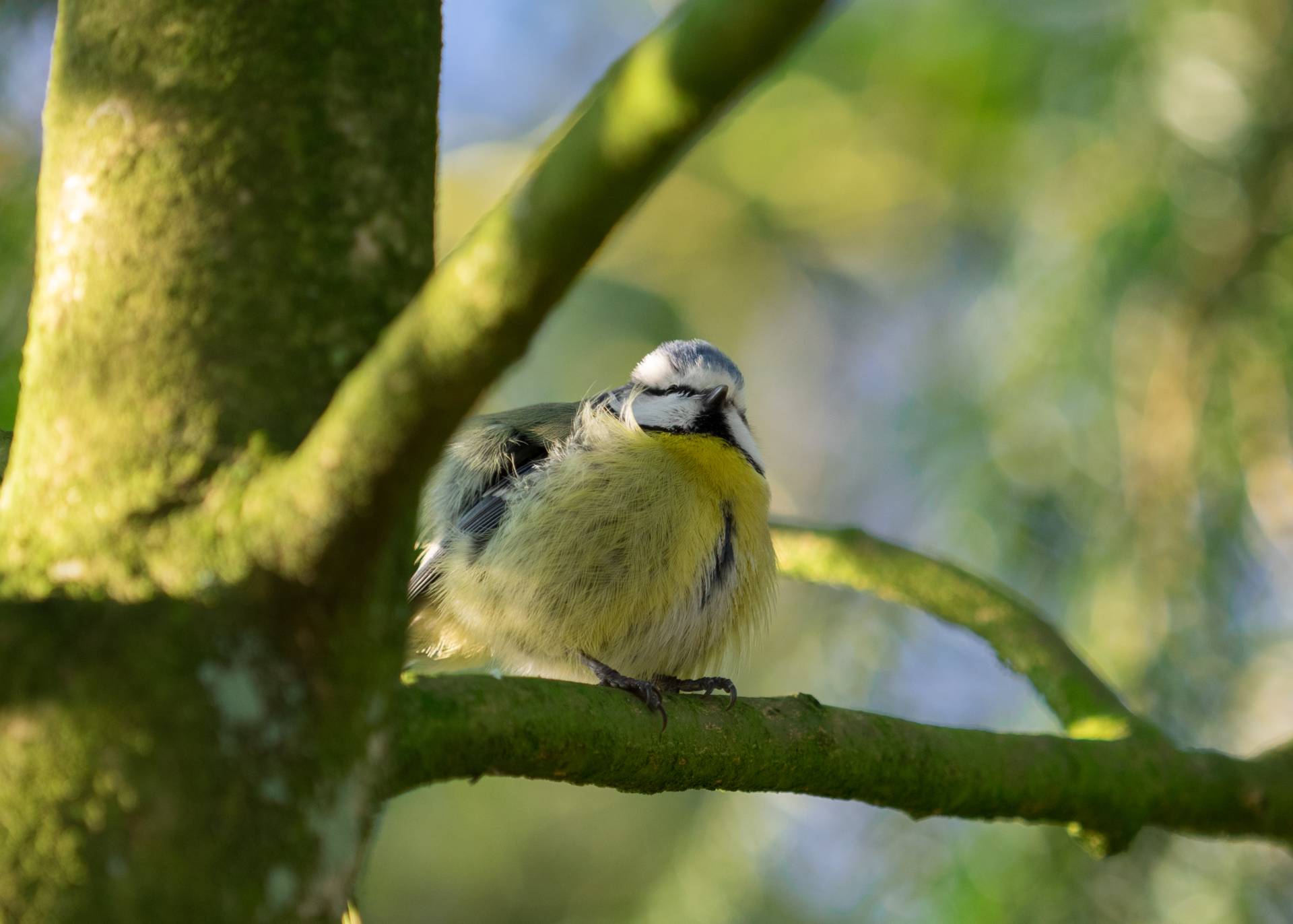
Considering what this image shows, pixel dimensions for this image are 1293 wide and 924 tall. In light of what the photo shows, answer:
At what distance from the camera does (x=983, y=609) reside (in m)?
1.87

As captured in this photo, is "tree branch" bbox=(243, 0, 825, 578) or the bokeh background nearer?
"tree branch" bbox=(243, 0, 825, 578)

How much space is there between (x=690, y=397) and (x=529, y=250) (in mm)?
1620

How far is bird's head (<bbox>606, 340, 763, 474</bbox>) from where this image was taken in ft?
7.36

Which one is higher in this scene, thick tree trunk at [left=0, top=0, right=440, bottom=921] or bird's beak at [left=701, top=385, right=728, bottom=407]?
thick tree trunk at [left=0, top=0, right=440, bottom=921]

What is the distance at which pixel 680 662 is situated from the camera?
83.3 inches

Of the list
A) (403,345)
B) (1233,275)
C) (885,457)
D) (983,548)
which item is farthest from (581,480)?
(885,457)

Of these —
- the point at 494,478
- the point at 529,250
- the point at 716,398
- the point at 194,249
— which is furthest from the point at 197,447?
the point at 716,398

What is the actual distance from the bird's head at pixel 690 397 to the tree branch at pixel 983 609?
28 cm

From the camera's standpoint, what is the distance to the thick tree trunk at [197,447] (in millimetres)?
759

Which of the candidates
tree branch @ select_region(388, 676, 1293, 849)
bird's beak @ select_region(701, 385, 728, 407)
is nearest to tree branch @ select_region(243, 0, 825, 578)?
tree branch @ select_region(388, 676, 1293, 849)

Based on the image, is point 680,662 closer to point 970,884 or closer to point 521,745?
point 970,884

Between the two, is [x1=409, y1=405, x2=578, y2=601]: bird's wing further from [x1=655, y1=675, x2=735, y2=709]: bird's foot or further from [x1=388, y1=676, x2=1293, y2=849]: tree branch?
[x1=388, y1=676, x2=1293, y2=849]: tree branch

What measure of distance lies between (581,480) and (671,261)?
9.08 feet

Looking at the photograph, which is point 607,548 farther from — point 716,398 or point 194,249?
point 194,249
